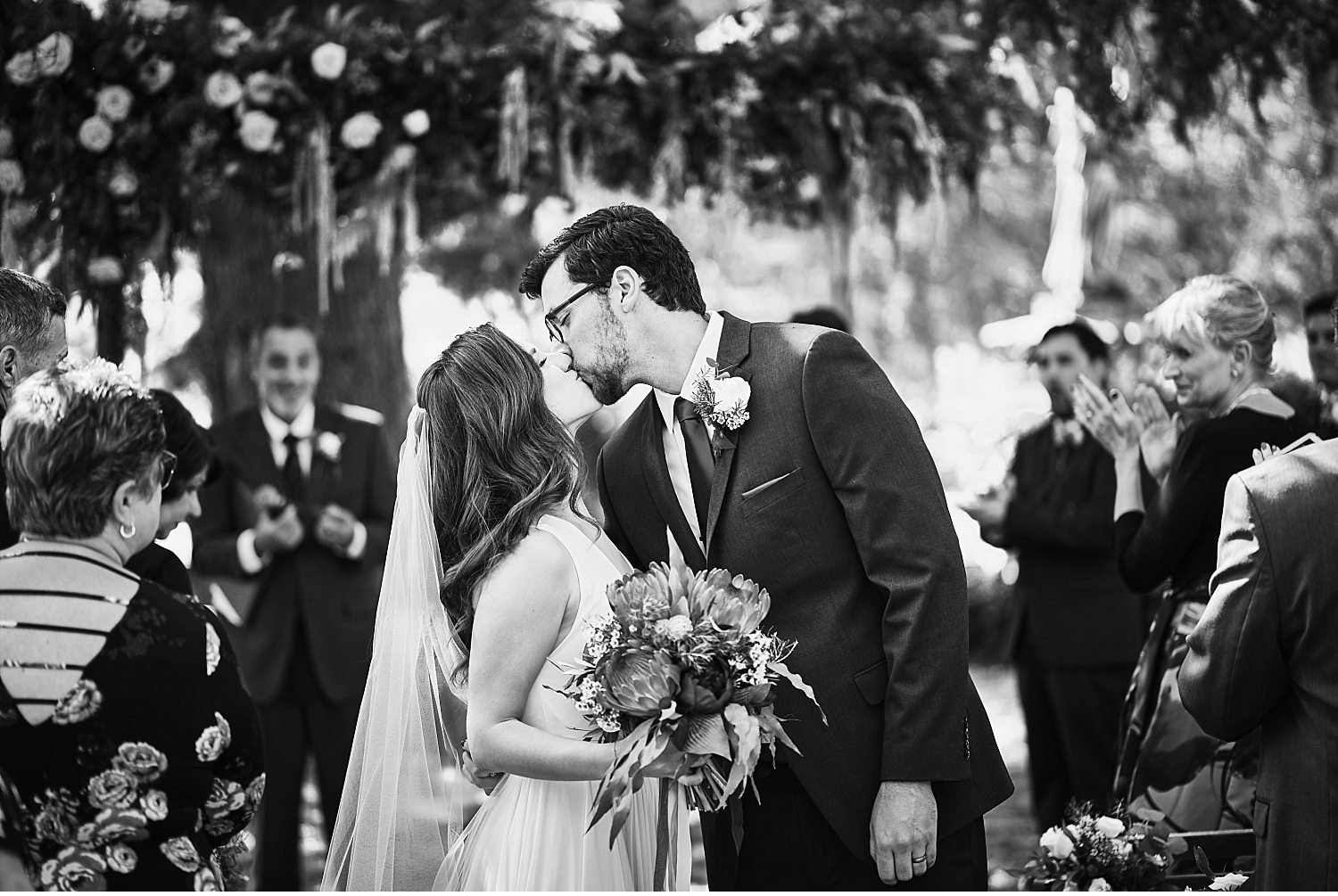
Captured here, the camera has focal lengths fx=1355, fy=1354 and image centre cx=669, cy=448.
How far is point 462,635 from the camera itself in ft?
11.4

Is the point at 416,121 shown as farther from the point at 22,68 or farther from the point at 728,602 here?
the point at 728,602

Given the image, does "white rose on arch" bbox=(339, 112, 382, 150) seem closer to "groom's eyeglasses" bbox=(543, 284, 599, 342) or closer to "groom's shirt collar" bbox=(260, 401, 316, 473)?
"groom's shirt collar" bbox=(260, 401, 316, 473)

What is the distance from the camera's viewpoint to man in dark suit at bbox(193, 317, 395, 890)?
598 centimetres

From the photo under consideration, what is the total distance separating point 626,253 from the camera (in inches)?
135

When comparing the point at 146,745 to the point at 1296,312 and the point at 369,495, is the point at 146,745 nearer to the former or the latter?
the point at 369,495

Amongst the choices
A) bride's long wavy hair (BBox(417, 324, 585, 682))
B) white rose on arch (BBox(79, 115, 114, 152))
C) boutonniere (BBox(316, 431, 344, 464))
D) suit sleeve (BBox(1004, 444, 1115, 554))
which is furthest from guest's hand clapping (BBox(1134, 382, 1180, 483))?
white rose on arch (BBox(79, 115, 114, 152))

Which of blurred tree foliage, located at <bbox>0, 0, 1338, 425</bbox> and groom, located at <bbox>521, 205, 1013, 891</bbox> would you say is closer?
groom, located at <bbox>521, 205, 1013, 891</bbox>

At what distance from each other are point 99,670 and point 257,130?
3.82m

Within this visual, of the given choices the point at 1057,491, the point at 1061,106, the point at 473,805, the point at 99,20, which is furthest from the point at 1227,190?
the point at 99,20

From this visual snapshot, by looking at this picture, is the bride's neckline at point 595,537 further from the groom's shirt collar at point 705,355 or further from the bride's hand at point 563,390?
the groom's shirt collar at point 705,355

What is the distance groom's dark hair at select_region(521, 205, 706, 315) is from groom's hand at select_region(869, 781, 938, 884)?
52.0 inches

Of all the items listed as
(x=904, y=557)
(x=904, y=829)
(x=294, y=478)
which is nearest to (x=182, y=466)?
(x=294, y=478)

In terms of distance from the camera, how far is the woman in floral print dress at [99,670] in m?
2.66

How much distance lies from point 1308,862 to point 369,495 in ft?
14.3
